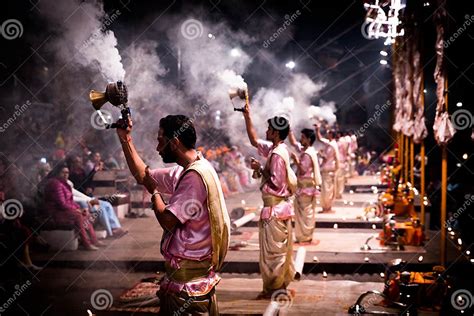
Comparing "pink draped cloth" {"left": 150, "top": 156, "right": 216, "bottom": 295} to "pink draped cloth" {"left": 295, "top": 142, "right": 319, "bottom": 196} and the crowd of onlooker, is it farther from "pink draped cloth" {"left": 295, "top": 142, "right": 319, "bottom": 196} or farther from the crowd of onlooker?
"pink draped cloth" {"left": 295, "top": 142, "right": 319, "bottom": 196}

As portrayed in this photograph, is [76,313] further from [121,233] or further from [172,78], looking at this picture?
[172,78]

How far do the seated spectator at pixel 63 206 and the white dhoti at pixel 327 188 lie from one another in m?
7.01

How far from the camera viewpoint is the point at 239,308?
6.64 metres

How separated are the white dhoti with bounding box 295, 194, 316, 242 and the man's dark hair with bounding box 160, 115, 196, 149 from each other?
703 cm

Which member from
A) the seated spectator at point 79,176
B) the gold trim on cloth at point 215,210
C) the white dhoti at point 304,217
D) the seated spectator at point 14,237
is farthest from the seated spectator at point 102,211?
the gold trim on cloth at point 215,210

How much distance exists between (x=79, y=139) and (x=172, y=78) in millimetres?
7498

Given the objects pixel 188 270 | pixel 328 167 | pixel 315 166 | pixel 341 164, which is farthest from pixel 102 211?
pixel 341 164

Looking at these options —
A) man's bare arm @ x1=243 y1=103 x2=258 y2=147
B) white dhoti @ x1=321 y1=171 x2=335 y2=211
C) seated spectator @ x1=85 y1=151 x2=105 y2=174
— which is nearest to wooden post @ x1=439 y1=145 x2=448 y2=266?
man's bare arm @ x1=243 y1=103 x2=258 y2=147

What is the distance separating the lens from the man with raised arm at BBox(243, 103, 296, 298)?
687cm

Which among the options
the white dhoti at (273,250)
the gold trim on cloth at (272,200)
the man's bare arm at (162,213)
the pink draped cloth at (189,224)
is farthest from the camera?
the gold trim on cloth at (272,200)

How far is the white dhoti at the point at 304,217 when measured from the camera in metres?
10.6

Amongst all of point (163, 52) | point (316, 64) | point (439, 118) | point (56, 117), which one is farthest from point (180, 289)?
point (316, 64)

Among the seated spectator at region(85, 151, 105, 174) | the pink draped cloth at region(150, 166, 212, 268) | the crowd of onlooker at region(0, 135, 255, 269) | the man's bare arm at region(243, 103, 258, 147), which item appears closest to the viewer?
the pink draped cloth at region(150, 166, 212, 268)

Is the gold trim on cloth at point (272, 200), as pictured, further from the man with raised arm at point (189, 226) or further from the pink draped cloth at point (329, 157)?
the pink draped cloth at point (329, 157)
